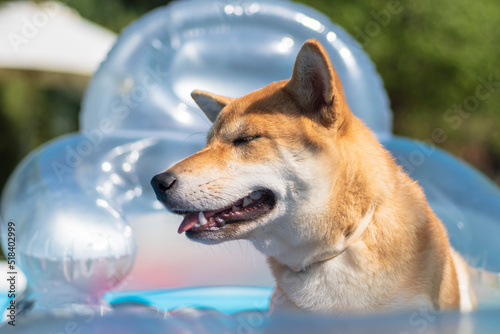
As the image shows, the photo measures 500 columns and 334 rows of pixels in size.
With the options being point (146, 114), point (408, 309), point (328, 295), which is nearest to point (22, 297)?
point (146, 114)

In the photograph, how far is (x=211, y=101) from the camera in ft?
8.61

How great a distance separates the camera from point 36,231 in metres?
3.31

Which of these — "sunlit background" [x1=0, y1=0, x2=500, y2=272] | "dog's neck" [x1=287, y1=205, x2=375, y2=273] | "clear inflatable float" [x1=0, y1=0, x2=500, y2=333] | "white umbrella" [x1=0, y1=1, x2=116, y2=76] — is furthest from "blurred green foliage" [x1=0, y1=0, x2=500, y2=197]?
"dog's neck" [x1=287, y1=205, x2=375, y2=273]

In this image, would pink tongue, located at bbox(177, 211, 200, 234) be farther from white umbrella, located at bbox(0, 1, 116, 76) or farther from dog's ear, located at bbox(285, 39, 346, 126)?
white umbrella, located at bbox(0, 1, 116, 76)

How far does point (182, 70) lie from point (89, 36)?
3918 mm

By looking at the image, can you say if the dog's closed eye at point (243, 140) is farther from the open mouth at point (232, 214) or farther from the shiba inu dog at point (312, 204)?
the open mouth at point (232, 214)

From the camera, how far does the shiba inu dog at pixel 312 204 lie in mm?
2162

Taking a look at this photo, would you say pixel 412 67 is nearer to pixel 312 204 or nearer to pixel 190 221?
pixel 312 204

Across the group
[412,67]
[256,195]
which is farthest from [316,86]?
[412,67]

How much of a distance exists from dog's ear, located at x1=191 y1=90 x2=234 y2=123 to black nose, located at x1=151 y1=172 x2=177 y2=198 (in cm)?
57

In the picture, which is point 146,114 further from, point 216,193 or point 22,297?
point 216,193

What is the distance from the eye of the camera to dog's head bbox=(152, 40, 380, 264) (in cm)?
215

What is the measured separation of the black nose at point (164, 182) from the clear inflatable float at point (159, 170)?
0.62m

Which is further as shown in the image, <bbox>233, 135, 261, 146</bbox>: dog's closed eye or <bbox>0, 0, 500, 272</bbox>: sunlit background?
<bbox>0, 0, 500, 272</bbox>: sunlit background
